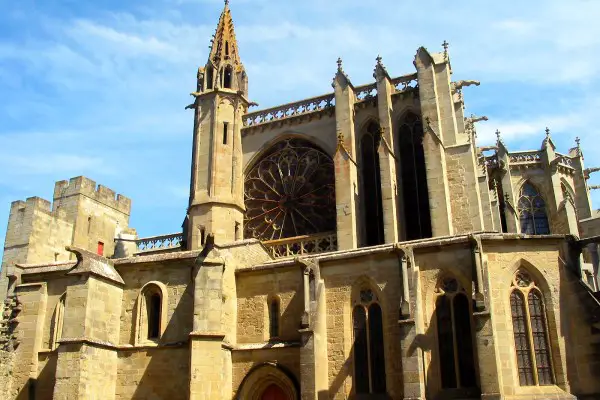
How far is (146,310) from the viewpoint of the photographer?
61.7 feet

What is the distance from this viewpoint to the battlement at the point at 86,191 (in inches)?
1419

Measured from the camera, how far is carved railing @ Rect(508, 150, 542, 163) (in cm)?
3356

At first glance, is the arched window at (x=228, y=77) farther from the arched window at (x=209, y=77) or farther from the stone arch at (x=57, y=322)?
the stone arch at (x=57, y=322)

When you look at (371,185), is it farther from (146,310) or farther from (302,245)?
(146,310)

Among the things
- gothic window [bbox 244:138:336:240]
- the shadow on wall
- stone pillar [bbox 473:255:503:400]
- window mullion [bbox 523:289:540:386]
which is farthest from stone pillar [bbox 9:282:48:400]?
window mullion [bbox 523:289:540:386]

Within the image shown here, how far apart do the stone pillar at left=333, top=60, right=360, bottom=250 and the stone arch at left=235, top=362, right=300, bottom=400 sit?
552cm

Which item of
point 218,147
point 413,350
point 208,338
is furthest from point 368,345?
point 218,147

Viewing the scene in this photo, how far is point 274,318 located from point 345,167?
6818 millimetres

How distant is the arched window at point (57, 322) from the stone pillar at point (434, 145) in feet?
38.8

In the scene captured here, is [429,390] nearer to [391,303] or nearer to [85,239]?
[391,303]

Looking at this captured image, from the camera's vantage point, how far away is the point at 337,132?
24.2 m

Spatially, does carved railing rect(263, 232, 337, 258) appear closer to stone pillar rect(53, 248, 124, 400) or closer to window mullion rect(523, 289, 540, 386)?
stone pillar rect(53, 248, 124, 400)

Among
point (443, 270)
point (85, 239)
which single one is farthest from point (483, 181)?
point (85, 239)

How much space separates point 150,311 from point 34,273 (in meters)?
4.08
